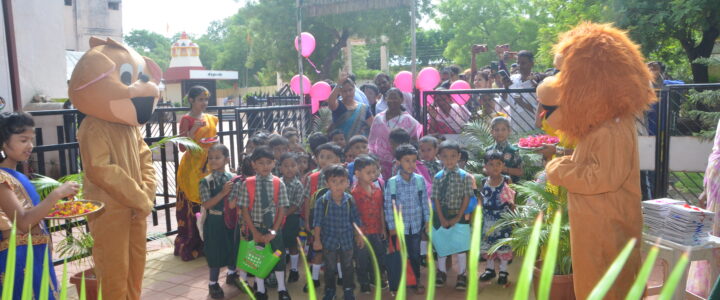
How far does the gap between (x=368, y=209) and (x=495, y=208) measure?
114 cm

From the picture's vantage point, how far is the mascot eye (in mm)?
3672

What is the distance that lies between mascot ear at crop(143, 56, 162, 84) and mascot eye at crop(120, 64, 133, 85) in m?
0.29

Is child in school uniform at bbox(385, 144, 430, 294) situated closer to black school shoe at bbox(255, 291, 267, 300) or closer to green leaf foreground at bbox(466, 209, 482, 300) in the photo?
black school shoe at bbox(255, 291, 267, 300)

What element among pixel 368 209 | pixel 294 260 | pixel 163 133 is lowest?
pixel 294 260

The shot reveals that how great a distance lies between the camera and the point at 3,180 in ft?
9.20

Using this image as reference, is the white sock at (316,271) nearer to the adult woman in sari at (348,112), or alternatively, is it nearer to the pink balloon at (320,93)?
the adult woman in sari at (348,112)

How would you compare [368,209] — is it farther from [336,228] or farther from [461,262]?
[461,262]

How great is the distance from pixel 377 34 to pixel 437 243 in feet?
46.6

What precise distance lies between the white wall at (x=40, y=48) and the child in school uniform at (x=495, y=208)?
8.05 m

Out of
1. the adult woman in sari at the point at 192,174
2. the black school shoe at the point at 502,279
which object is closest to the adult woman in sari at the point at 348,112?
the adult woman in sari at the point at 192,174

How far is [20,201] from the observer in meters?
2.95

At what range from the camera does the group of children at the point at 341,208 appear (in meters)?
4.37

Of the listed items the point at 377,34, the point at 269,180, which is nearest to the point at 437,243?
the point at 269,180

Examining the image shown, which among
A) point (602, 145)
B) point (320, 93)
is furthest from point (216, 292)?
point (320, 93)
